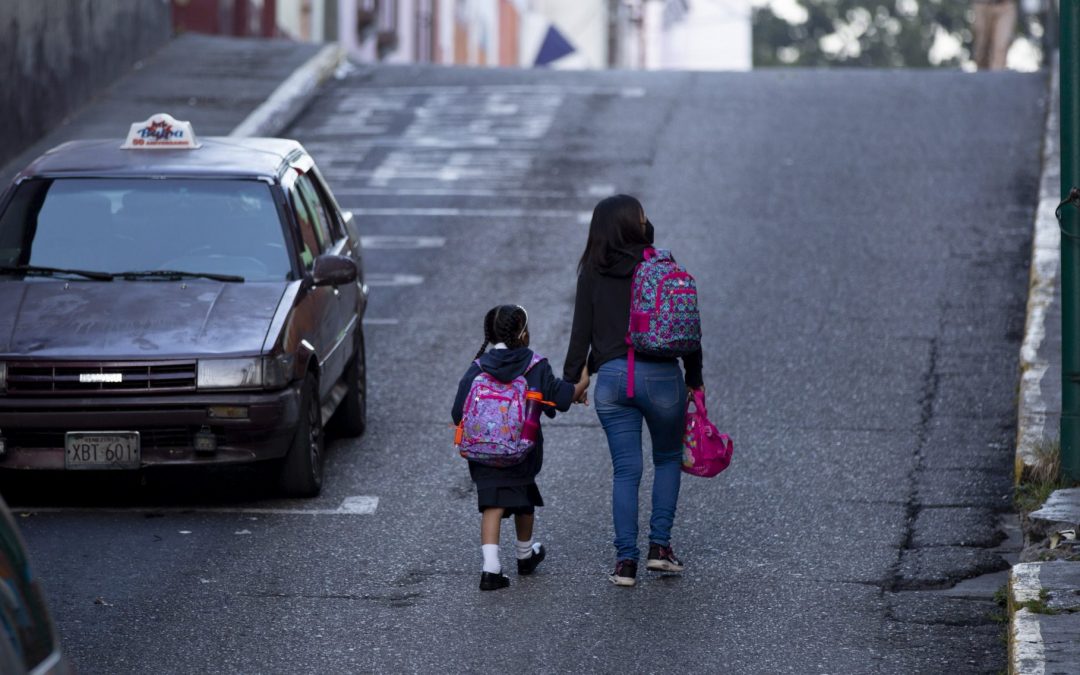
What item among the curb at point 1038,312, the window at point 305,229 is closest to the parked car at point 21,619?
the window at point 305,229

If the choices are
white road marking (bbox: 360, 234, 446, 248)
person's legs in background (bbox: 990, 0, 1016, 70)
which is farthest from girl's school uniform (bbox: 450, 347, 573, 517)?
person's legs in background (bbox: 990, 0, 1016, 70)

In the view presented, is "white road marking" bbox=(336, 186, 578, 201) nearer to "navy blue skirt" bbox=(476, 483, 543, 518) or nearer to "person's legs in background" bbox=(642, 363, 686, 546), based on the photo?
"person's legs in background" bbox=(642, 363, 686, 546)

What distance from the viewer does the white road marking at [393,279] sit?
14.9 metres

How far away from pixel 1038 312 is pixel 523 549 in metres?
5.66

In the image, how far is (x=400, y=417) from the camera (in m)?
11.2

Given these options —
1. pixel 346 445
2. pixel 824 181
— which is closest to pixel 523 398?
pixel 346 445

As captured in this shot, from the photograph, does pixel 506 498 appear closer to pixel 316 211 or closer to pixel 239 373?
pixel 239 373

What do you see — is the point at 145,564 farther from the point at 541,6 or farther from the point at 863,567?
the point at 541,6

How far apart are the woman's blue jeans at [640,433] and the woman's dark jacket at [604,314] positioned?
0.07m

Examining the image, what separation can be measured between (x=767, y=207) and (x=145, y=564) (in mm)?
10294

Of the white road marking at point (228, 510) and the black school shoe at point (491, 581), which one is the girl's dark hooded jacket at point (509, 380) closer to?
the black school shoe at point (491, 581)

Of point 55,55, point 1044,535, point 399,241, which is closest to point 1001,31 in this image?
point 55,55

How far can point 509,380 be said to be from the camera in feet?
24.9

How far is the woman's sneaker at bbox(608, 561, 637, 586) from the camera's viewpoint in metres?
7.71
